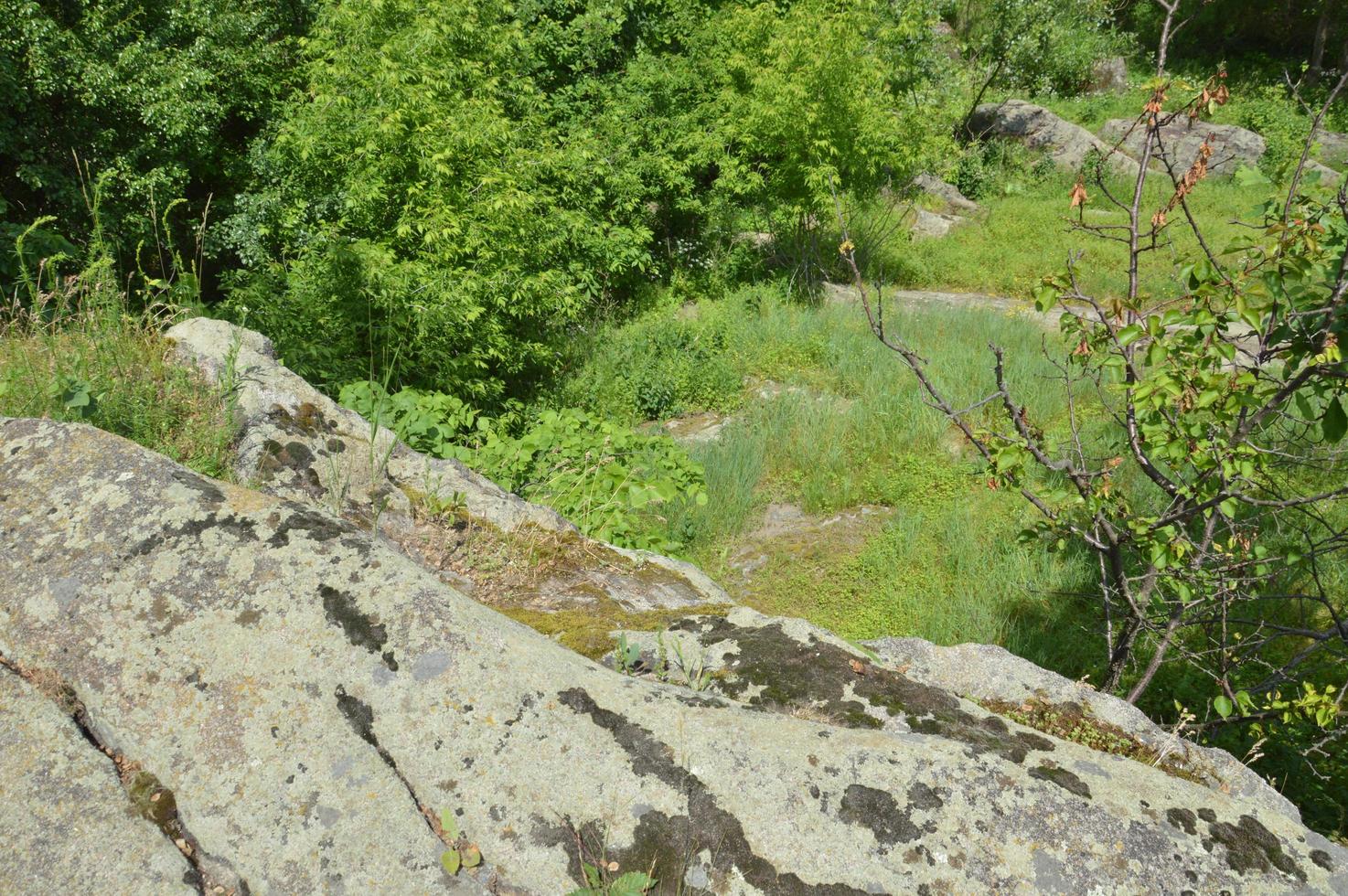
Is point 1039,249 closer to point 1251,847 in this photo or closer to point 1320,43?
point 1320,43

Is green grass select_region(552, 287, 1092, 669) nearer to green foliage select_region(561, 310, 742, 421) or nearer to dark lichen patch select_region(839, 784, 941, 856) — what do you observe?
green foliage select_region(561, 310, 742, 421)

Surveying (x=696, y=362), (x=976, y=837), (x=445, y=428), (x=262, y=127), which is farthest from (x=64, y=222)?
(x=976, y=837)

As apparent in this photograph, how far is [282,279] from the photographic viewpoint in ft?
26.8

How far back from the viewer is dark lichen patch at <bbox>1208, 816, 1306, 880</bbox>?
166 centimetres

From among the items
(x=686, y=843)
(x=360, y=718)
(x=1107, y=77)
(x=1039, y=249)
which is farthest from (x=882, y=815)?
(x=1107, y=77)

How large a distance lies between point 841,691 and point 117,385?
2811 millimetres

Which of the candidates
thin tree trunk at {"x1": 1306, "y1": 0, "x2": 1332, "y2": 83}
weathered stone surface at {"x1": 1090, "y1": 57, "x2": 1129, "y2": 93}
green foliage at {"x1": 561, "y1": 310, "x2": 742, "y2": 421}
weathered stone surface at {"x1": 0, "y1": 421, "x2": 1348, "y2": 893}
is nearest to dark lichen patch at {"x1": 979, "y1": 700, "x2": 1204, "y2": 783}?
weathered stone surface at {"x1": 0, "y1": 421, "x2": 1348, "y2": 893}

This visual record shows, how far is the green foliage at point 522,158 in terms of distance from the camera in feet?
25.4

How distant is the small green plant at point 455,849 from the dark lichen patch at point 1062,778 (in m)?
1.12

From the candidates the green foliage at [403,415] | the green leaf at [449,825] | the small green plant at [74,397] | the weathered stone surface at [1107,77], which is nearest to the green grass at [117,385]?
the small green plant at [74,397]

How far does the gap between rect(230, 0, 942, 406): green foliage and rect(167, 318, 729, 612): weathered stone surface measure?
267 centimetres

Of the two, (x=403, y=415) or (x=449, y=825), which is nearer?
(x=449, y=825)

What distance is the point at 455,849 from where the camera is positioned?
5.23 ft

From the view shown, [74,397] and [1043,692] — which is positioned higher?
[74,397]
